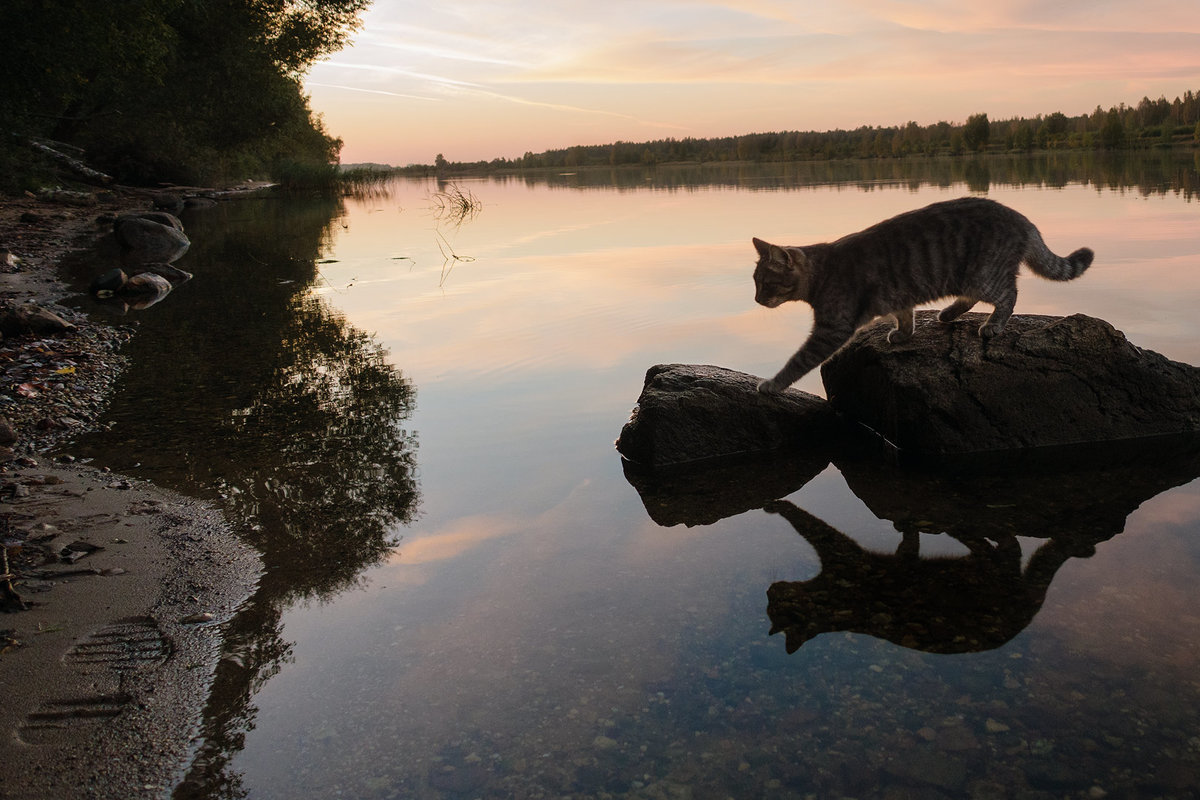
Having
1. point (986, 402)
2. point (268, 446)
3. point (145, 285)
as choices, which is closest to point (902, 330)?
point (986, 402)

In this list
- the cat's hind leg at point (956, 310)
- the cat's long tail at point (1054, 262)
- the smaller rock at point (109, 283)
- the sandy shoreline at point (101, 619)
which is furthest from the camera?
the smaller rock at point (109, 283)

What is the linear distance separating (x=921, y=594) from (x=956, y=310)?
12.9 ft

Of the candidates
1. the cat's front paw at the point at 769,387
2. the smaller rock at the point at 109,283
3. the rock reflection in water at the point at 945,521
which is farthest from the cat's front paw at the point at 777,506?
the smaller rock at the point at 109,283

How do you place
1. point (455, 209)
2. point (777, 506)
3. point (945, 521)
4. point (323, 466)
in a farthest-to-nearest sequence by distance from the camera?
1. point (455, 209)
2. point (323, 466)
3. point (777, 506)
4. point (945, 521)

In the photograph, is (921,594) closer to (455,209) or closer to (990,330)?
(990,330)

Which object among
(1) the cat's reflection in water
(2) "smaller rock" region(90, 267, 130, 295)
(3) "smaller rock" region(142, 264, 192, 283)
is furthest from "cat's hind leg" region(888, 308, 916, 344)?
(3) "smaller rock" region(142, 264, 192, 283)

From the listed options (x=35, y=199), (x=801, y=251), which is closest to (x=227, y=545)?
(x=801, y=251)

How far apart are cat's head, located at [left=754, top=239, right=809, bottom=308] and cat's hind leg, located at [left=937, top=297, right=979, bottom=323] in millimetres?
1395

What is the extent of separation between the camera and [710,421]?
7.00 m

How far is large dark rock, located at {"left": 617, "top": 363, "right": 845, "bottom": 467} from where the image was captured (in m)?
6.87

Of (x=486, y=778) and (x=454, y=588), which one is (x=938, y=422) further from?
(x=486, y=778)

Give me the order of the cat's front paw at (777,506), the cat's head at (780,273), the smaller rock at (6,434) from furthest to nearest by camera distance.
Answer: the cat's head at (780,273), the smaller rock at (6,434), the cat's front paw at (777,506)

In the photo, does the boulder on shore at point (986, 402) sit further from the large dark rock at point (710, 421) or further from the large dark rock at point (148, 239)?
the large dark rock at point (148, 239)

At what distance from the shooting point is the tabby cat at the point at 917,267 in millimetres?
6969
